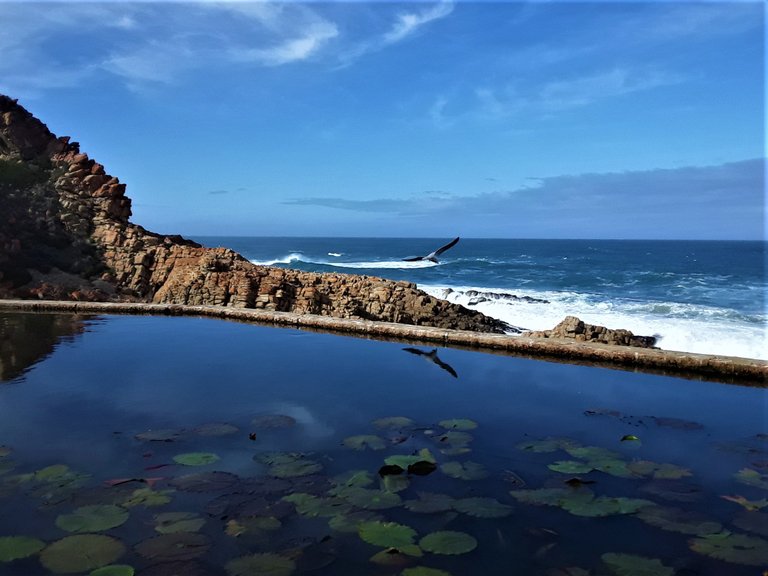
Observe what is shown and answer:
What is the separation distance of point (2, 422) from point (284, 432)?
2484 mm

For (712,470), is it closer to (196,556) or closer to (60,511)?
(196,556)

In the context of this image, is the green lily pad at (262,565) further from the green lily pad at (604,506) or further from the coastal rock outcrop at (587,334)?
the coastal rock outcrop at (587,334)

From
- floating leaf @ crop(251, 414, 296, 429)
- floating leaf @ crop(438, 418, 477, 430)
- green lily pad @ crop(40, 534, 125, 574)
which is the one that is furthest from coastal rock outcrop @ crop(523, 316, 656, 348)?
green lily pad @ crop(40, 534, 125, 574)

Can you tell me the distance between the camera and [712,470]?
458cm

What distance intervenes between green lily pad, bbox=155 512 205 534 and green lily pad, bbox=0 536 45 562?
607 millimetres

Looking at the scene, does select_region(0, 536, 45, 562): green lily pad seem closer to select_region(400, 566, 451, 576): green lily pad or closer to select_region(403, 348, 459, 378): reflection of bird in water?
select_region(400, 566, 451, 576): green lily pad

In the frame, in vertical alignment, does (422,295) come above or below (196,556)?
above

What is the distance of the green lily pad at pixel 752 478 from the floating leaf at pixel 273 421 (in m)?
3.59

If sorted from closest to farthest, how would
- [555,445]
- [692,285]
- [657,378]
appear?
[555,445]
[657,378]
[692,285]

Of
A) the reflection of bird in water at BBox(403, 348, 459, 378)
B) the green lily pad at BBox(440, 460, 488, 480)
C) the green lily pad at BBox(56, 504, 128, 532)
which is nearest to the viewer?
the green lily pad at BBox(56, 504, 128, 532)

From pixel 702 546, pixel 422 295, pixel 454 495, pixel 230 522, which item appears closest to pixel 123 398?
pixel 230 522

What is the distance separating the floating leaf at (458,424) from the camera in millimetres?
5371

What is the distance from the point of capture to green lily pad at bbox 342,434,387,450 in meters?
4.81

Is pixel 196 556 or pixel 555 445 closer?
pixel 196 556
